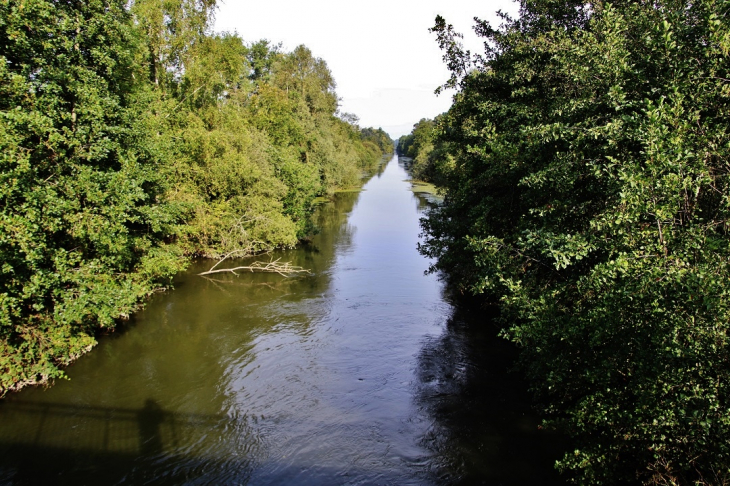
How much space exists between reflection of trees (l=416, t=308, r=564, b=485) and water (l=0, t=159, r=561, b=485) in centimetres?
5

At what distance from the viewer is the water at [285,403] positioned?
1119 cm

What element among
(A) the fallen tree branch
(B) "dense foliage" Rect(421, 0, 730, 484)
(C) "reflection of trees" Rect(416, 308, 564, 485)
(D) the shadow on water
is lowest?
(D) the shadow on water

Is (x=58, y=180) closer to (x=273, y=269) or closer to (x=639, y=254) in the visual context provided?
(x=273, y=269)

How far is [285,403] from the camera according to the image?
1430 cm

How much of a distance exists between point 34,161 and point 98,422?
325 inches

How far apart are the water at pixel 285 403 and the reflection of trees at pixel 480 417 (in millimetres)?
50

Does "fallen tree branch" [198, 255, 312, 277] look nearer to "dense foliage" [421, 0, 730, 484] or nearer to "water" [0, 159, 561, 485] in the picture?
"water" [0, 159, 561, 485]

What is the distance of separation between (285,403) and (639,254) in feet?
37.4

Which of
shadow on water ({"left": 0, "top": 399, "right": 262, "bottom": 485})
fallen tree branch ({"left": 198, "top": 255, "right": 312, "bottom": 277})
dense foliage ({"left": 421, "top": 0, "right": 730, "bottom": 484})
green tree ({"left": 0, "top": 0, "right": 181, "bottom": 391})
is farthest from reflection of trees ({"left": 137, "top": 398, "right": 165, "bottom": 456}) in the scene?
fallen tree branch ({"left": 198, "top": 255, "right": 312, "bottom": 277})

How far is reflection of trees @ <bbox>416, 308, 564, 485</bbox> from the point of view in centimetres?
1115

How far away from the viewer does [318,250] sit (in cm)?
3512

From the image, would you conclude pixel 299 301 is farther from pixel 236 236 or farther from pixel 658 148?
pixel 658 148

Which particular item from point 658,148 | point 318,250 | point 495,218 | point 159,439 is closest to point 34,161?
point 159,439

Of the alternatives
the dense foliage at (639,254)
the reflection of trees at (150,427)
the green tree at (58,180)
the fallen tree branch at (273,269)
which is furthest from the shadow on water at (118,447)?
the fallen tree branch at (273,269)
